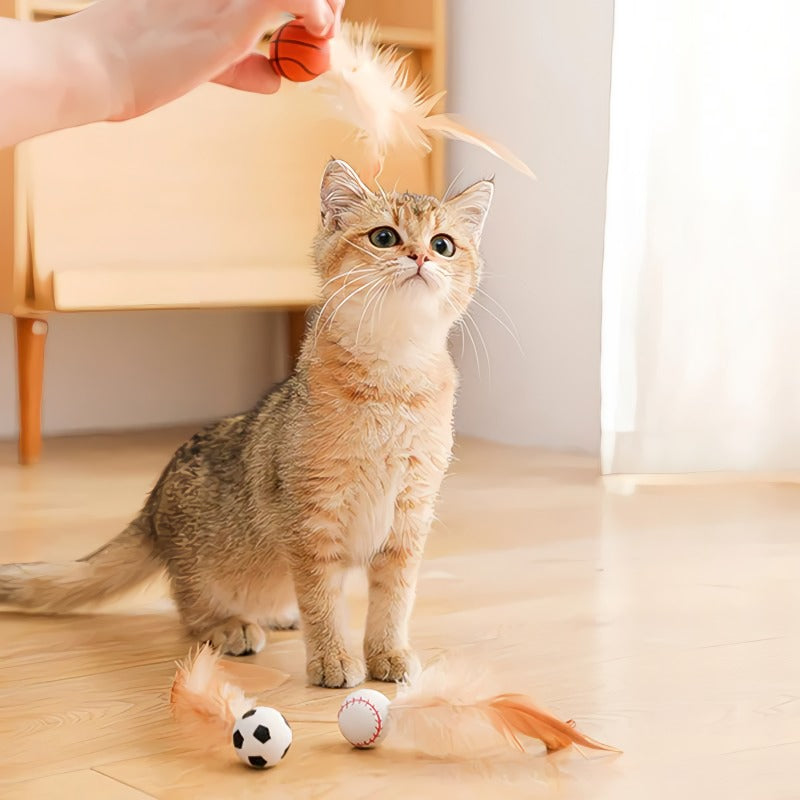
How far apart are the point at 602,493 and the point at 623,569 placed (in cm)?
74

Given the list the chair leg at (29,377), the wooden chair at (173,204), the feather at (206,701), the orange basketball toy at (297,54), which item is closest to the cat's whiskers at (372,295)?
the orange basketball toy at (297,54)

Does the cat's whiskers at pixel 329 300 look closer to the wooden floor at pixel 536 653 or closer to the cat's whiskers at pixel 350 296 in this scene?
the cat's whiskers at pixel 350 296

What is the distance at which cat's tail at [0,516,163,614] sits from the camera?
1832mm

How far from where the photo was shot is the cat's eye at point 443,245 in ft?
5.24

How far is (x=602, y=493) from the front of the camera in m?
2.88

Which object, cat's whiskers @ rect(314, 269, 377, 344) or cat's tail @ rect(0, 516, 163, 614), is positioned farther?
cat's tail @ rect(0, 516, 163, 614)

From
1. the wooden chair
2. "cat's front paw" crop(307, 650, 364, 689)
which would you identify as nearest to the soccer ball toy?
"cat's front paw" crop(307, 650, 364, 689)

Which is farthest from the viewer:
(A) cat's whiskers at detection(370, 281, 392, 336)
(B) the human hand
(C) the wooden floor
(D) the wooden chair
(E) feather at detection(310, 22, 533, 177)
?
(D) the wooden chair

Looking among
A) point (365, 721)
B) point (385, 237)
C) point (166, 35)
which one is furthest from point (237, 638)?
point (166, 35)

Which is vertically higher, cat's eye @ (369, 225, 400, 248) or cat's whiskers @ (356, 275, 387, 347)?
cat's eye @ (369, 225, 400, 248)

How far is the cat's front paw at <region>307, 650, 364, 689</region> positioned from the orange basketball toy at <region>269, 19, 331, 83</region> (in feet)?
2.18

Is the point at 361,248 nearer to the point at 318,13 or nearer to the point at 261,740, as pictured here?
the point at 318,13

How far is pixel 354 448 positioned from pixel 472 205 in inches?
14.7

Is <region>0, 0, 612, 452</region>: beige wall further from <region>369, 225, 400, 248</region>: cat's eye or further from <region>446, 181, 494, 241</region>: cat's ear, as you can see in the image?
→ <region>369, 225, 400, 248</region>: cat's eye
